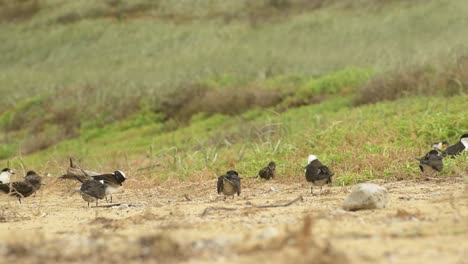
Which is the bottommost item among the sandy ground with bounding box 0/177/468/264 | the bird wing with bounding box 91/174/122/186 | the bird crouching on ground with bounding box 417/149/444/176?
the sandy ground with bounding box 0/177/468/264

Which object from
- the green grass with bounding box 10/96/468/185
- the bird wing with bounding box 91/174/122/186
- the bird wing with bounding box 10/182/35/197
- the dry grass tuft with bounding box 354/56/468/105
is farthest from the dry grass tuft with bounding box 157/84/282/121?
the bird wing with bounding box 91/174/122/186

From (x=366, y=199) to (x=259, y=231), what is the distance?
1363 millimetres

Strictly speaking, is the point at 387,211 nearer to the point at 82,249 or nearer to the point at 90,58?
the point at 82,249

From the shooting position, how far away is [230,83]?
2630 centimetres

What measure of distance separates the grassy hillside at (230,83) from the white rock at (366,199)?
3054mm

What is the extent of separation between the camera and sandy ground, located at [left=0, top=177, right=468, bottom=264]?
4.36 m

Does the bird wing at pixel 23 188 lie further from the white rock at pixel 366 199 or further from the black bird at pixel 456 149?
the black bird at pixel 456 149

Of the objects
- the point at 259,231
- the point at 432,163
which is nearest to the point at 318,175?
the point at 432,163

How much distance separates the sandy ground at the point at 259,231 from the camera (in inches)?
172

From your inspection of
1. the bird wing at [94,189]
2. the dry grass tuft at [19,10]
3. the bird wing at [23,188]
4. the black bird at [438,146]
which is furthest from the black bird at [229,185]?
the dry grass tuft at [19,10]

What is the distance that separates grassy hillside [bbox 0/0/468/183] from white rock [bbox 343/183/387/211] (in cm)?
305

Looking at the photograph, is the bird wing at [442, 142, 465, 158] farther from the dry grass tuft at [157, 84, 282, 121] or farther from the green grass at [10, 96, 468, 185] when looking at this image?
the dry grass tuft at [157, 84, 282, 121]

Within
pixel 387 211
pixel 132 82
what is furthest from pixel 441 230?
pixel 132 82

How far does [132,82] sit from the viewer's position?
28.9 m
